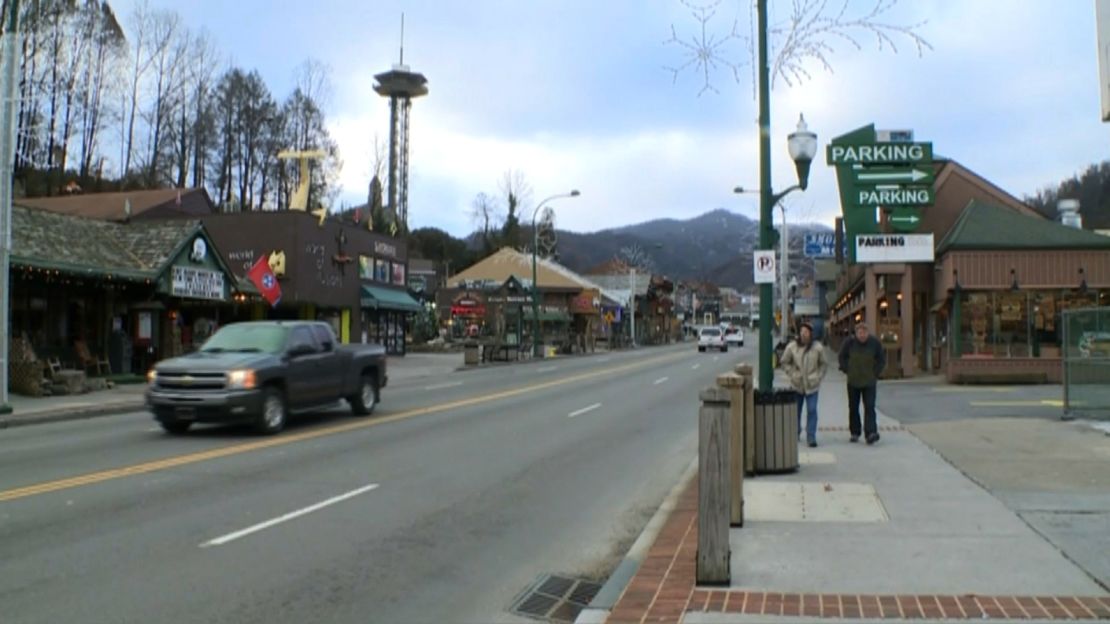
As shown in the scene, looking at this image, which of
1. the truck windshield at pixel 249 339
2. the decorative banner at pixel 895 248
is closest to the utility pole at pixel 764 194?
the truck windshield at pixel 249 339

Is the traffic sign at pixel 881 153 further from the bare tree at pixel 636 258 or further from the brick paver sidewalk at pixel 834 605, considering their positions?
the bare tree at pixel 636 258

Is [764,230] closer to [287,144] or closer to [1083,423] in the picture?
[1083,423]

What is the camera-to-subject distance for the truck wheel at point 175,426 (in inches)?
594

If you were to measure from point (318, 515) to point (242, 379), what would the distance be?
6038 mm

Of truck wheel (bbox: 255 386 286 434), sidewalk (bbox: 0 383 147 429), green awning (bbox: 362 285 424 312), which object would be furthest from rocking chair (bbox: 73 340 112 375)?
green awning (bbox: 362 285 424 312)

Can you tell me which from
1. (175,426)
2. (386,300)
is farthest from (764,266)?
(386,300)

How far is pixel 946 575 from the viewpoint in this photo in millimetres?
6352

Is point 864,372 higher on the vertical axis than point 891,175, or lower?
lower

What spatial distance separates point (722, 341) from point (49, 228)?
4704 centimetres

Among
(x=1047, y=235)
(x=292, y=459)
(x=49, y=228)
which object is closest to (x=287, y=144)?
(x=49, y=228)

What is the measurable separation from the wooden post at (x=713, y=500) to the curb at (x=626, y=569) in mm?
601

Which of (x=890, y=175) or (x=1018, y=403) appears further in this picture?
(x=890, y=175)

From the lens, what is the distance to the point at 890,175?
28.6 metres

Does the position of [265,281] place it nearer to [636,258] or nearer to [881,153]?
[881,153]
